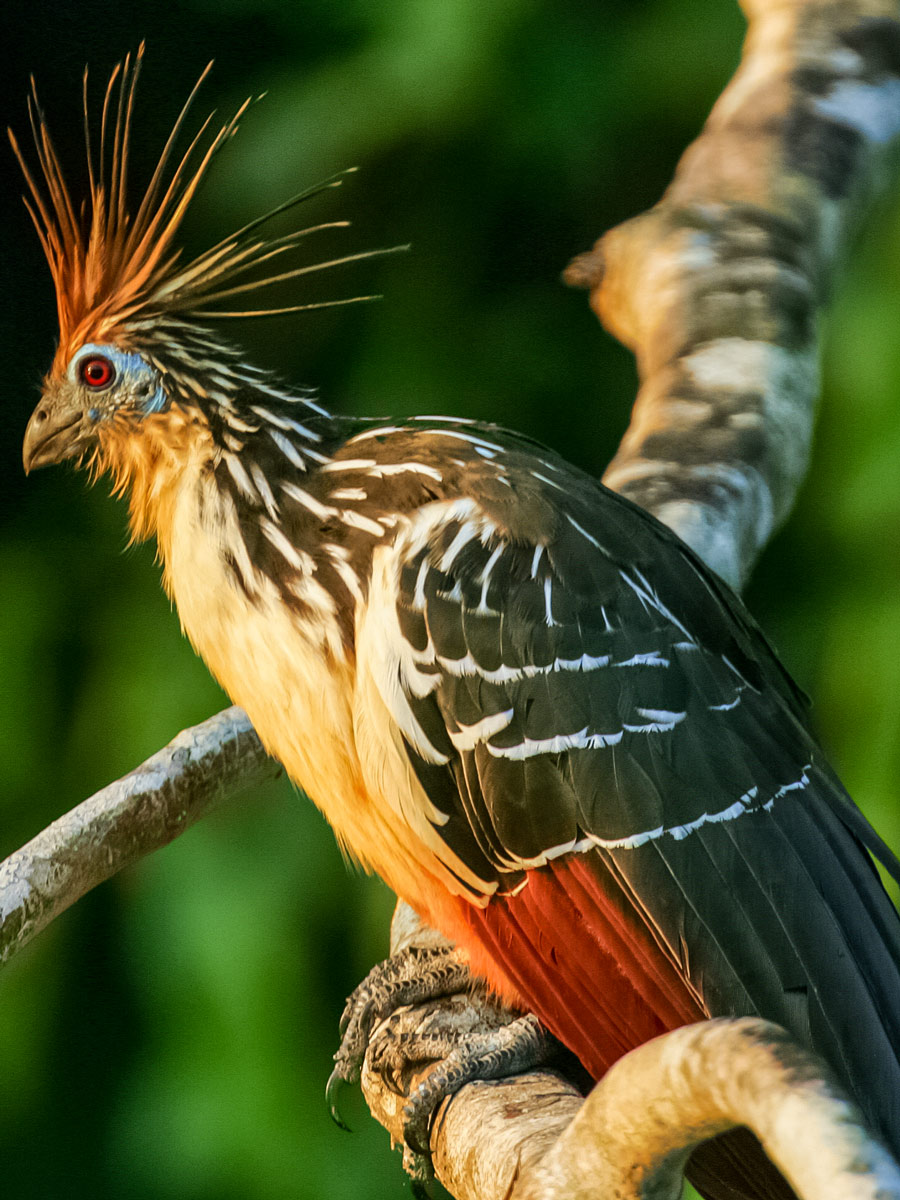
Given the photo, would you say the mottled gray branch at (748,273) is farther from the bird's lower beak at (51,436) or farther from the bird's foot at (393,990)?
the bird's lower beak at (51,436)

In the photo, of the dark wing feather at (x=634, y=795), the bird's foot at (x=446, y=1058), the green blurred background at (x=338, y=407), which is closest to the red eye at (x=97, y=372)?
the dark wing feather at (x=634, y=795)

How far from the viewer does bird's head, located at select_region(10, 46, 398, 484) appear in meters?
0.90

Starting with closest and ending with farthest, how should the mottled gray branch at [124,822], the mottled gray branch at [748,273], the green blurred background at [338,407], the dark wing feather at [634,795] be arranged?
the dark wing feather at [634,795] → the mottled gray branch at [124,822] → the mottled gray branch at [748,273] → the green blurred background at [338,407]

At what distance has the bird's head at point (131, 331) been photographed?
2.94ft

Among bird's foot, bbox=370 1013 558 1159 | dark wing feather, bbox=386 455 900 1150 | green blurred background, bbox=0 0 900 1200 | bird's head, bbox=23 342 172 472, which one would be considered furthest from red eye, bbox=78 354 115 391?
bird's foot, bbox=370 1013 558 1159

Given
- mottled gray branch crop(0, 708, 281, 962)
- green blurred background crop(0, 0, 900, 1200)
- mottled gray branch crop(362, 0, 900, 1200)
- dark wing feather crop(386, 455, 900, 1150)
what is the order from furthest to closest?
green blurred background crop(0, 0, 900, 1200)
mottled gray branch crop(362, 0, 900, 1200)
mottled gray branch crop(0, 708, 281, 962)
dark wing feather crop(386, 455, 900, 1150)

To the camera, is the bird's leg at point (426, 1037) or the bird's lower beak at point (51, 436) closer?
the bird's leg at point (426, 1037)

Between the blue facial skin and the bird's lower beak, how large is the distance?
0.02 meters

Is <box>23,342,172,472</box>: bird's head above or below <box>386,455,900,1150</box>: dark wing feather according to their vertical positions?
above

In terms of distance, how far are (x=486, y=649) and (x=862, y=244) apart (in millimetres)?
1092

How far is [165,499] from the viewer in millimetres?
913

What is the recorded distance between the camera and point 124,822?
94 centimetres

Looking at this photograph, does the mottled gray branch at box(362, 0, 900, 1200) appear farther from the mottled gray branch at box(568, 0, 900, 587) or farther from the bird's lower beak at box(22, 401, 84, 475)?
the bird's lower beak at box(22, 401, 84, 475)

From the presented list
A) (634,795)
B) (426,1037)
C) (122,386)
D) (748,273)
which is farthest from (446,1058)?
(748,273)
